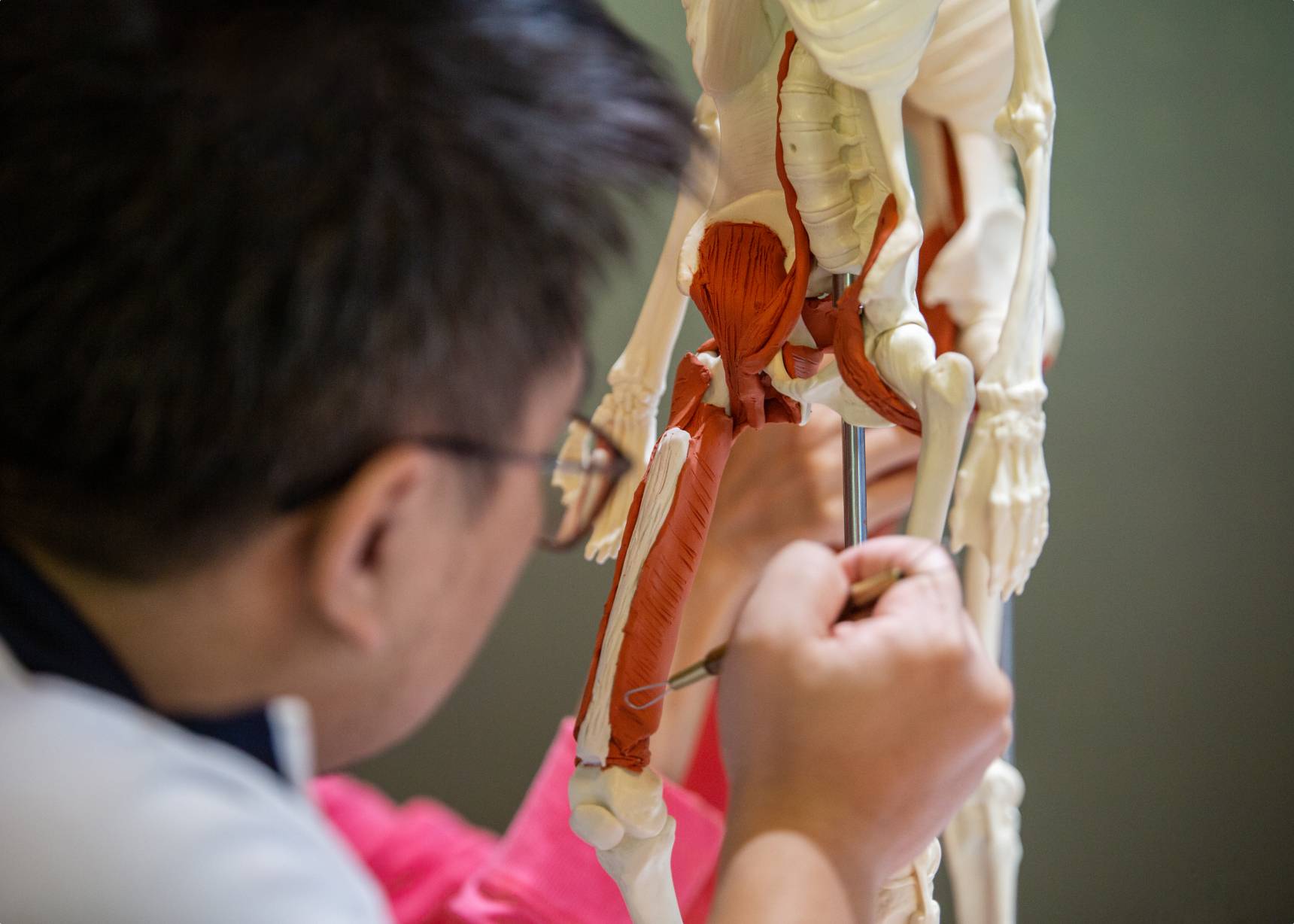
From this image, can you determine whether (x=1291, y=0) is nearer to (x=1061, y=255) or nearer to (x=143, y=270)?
(x=1061, y=255)

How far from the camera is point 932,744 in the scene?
0.50 meters

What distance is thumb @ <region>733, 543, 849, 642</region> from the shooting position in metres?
0.50

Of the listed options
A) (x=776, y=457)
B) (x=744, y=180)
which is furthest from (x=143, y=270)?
(x=776, y=457)

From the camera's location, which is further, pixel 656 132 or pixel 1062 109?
pixel 1062 109

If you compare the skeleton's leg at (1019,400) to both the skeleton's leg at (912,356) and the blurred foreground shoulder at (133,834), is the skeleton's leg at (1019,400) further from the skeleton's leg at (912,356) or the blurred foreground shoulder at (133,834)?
the blurred foreground shoulder at (133,834)

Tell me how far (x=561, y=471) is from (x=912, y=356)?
286mm

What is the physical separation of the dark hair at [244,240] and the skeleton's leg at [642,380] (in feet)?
1.72

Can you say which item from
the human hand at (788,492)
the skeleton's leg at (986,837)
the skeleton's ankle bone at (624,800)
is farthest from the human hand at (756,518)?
the skeleton's ankle bone at (624,800)

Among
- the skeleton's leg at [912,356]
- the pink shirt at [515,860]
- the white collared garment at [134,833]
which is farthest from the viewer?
the pink shirt at [515,860]

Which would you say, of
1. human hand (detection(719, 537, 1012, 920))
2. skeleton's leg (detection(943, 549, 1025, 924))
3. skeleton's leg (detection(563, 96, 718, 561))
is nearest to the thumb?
human hand (detection(719, 537, 1012, 920))

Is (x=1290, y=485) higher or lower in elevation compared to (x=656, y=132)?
lower

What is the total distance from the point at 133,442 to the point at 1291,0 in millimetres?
1199

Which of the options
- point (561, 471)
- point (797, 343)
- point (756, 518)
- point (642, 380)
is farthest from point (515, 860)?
point (561, 471)

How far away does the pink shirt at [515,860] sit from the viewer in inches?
44.2
